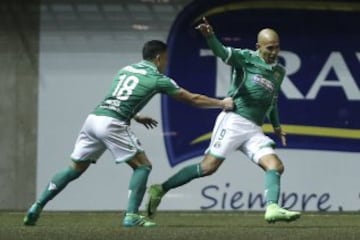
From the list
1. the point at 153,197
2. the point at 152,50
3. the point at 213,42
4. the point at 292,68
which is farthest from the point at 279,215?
the point at 292,68

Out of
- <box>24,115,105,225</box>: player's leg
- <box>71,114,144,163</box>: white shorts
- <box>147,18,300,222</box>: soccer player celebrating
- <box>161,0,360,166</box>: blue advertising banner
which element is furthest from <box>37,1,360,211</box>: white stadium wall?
<box>71,114,144,163</box>: white shorts

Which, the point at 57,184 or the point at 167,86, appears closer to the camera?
the point at 167,86

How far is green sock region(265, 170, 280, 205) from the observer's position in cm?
777

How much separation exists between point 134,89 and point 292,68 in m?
5.20

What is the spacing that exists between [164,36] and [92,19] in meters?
1.05

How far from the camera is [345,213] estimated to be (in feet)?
40.6

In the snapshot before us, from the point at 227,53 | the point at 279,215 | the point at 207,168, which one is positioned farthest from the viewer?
the point at 207,168

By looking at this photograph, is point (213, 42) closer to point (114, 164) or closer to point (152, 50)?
point (152, 50)

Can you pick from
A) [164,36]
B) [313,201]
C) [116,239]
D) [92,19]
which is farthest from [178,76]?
[116,239]

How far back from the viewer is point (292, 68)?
41.8 feet

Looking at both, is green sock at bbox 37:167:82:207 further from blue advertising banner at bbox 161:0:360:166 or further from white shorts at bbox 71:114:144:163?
blue advertising banner at bbox 161:0:360:166

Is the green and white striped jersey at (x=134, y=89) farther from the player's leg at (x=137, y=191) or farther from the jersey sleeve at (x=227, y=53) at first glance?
the jersey sleeve at (x=227, y=53)

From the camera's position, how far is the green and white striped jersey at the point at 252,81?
8297 mm

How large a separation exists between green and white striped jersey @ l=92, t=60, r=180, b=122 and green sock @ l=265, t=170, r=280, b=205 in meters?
1.13
